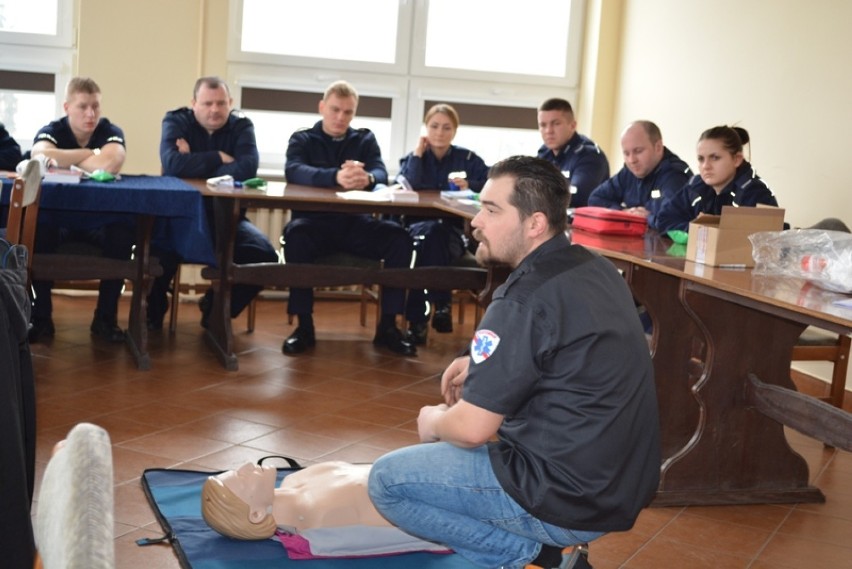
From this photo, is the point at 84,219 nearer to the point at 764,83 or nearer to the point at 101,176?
the point at 101,176

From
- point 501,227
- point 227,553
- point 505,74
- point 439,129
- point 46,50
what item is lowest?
point 227,553

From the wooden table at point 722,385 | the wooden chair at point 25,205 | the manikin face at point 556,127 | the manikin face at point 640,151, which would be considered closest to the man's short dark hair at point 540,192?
the wooden table at point 722,385

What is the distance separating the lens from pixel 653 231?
184 inches

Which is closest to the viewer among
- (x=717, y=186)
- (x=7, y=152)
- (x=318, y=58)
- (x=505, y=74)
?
(x=717, y=186)

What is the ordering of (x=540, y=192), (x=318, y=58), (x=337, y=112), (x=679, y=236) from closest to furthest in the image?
(x=540, y=192), (x=679, y=236), (x=337, y=112), (x=318, y=58)

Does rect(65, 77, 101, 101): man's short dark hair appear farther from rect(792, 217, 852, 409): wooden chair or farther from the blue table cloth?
rect(792, 217, 852, 409): wooden chair

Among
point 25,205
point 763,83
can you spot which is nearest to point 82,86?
point 25,205

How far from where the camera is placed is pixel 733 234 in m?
3.50

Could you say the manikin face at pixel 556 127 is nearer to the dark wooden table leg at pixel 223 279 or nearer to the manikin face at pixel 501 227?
the dark wooden table leg at pixel 223 279

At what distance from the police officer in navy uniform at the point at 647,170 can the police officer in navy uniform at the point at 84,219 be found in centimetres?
242

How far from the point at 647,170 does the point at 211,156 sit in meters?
2.18

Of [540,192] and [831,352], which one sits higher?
[540,192]

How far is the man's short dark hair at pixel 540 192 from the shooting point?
2.26 meters

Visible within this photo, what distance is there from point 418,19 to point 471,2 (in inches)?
15.2
